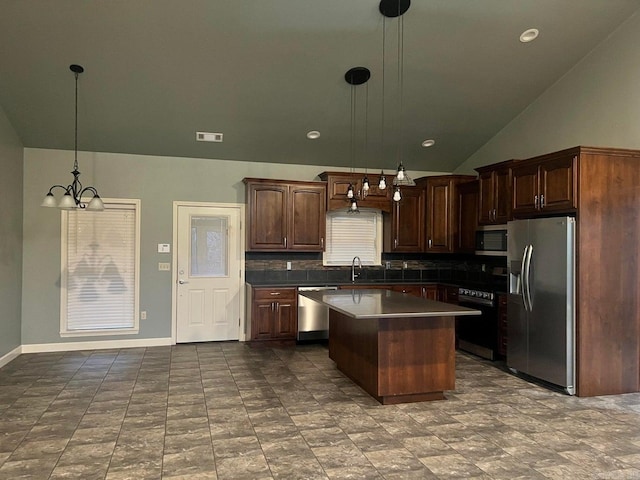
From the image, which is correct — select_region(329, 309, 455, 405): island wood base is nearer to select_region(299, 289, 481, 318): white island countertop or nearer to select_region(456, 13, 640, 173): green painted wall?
select_region(299, 289, 481, 318): white island countertop

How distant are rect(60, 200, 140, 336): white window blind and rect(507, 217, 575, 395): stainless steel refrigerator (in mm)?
4635

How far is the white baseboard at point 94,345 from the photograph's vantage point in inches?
223

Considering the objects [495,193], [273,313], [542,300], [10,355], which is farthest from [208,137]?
[542,300]

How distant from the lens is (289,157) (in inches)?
254

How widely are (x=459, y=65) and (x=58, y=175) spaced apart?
4963 mm

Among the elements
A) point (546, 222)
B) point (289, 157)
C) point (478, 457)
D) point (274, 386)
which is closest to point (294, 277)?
point (289, 157)

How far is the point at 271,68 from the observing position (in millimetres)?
4609

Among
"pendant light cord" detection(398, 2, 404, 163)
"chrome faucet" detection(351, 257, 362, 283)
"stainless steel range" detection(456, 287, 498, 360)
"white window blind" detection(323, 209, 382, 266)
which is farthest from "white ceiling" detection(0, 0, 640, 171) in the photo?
"stainless steel range" detection(456, 287, 498, 360)

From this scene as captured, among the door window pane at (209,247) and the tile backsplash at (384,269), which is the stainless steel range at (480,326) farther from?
the door window pane at (209,247)

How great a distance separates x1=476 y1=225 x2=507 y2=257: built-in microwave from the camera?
18.5 feet

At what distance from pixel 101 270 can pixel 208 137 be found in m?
2.23

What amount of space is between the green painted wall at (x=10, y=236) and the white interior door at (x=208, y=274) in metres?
1.84

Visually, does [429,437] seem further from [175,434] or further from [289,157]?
[289,157]

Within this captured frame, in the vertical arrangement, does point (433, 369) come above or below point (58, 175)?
below
